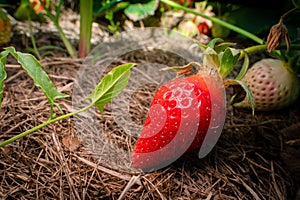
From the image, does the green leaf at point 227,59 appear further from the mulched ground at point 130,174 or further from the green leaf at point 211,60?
the mulched ground at point 130,174

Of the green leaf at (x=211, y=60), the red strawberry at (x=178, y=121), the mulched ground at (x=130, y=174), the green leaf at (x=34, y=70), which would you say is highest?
the green leaf at (x=211, y=60)

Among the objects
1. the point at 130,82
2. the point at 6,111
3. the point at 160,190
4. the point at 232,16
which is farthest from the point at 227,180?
the point at 232,16

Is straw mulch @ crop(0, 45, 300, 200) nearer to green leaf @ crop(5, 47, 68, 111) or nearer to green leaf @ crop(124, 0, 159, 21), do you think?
green leaf @ crop(5, 47, 68, 111)

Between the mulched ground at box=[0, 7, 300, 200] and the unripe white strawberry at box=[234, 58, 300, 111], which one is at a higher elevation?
the unripe white strawberry at box=[234, 58, 300, 111]

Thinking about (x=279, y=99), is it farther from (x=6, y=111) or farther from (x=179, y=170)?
(x=6, y=111)

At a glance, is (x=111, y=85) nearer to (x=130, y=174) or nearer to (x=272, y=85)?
(x=130, y=174)

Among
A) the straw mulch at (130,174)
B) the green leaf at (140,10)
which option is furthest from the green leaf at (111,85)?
the green leaf at (140,10)

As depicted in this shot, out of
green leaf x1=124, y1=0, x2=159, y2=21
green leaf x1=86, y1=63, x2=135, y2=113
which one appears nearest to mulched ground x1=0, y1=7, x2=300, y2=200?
green leaf x1=86, y1=63, x2=135, y2=113
